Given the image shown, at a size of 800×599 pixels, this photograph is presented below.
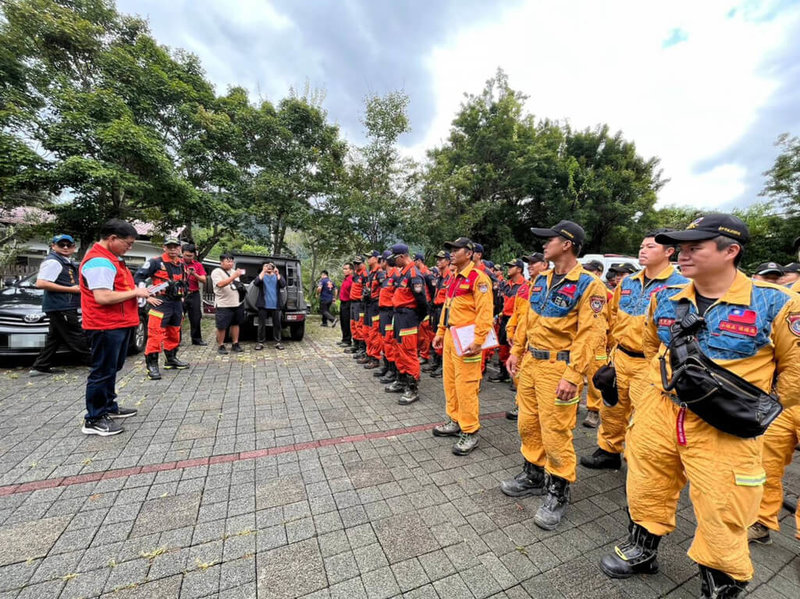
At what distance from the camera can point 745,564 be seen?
145cm

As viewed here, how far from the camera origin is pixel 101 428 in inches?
129

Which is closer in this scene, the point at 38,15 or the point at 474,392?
the point at 474,392

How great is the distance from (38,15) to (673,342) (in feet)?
48.9

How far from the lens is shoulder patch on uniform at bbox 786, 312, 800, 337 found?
142 cm

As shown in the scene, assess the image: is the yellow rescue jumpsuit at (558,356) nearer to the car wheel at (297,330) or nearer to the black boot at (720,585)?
the black boot at (720,585)

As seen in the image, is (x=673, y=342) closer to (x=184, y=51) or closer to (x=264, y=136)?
(x=264, y=136)

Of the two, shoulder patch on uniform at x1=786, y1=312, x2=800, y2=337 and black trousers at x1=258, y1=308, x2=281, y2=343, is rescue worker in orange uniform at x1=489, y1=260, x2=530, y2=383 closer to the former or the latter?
shoulder patch on uniform at x1=786, y1=312, x2=800, y2=337

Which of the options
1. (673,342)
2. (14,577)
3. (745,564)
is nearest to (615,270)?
(673,342)

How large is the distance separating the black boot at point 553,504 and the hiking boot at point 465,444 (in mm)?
893

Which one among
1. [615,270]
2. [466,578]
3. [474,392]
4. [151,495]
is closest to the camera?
[466,578]

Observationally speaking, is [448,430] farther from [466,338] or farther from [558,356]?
[558,356]

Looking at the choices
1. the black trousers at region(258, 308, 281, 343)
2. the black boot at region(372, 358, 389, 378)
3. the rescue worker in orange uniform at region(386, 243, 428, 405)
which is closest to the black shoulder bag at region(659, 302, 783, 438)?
the rescue worker in orange uniform at region(386, 243, 428, 405)

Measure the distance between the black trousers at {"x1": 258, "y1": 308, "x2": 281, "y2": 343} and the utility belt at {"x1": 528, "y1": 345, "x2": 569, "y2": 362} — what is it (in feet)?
21.2

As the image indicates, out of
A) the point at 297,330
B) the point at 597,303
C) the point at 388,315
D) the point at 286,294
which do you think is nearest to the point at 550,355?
the point at 597,303
